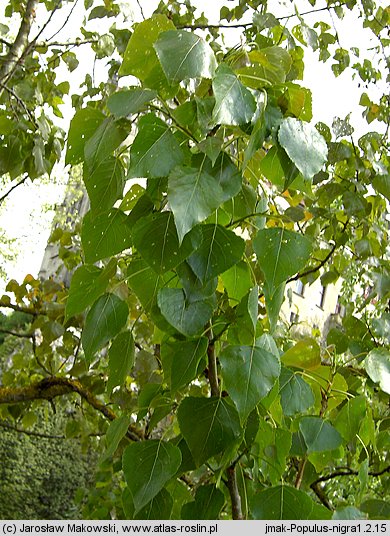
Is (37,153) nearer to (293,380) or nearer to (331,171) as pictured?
(331,171)

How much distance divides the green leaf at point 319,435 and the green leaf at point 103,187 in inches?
12.1

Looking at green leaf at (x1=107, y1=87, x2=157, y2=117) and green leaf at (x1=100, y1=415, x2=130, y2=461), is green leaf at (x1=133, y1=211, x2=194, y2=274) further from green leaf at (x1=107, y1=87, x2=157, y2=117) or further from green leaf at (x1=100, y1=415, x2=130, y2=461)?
green leaf at (x1=100, y1=415, x2=130, y2=461)

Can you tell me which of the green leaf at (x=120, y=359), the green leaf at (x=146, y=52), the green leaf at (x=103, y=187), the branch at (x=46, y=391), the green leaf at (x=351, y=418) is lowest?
the branch at (x=46, y=391)

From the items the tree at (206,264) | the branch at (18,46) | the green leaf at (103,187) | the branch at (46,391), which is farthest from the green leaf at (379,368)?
the branch at (18,46)

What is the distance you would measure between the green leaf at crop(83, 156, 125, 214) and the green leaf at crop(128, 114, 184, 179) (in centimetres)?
8

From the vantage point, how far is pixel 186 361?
0.59 metres

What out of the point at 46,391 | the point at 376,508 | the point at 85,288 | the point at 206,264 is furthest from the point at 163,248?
the point at 46,391

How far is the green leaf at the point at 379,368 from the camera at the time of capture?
712mm

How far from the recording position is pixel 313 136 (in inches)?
21.6

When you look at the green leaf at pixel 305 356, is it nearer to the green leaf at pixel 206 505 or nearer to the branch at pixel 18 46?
the green leaf at pixel 206 505

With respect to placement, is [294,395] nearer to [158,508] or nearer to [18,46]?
[158,508]

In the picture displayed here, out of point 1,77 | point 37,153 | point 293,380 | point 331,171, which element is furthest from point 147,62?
point 1,77

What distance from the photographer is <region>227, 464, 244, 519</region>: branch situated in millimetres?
661

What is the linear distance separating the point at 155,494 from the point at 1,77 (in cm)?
159
